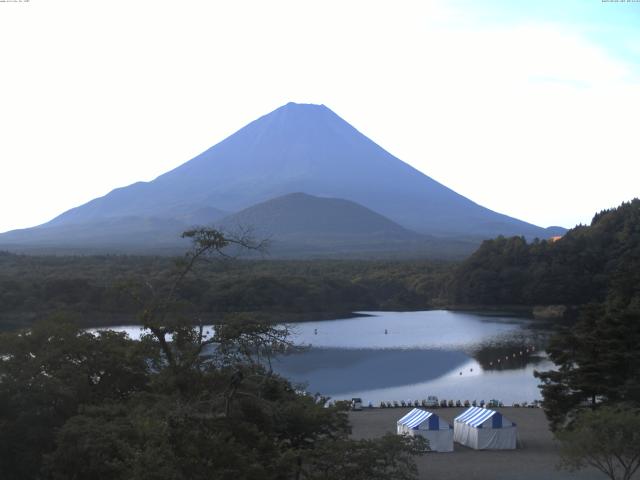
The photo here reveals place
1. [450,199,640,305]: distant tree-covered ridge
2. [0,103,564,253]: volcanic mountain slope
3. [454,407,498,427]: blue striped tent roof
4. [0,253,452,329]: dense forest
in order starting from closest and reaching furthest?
[454,407,498,427]: blue striped tent roof
[0,253,452,329]: dense forest
[450,199,640,305]: distant tree-covered ridge
[0,103,564,253]: volcanic mountain slope

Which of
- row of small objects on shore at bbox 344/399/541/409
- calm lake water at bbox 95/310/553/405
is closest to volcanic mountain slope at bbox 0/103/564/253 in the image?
calm lake water at bbox 95/310/553/405

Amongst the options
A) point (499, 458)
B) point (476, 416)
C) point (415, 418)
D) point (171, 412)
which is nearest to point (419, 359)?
point (476, 416)

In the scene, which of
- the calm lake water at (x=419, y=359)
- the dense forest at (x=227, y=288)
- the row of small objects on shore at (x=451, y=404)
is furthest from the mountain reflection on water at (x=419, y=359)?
the dense forest at (x=227, y=288)

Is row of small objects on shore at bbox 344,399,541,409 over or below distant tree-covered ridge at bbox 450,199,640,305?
below

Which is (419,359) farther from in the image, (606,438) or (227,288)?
(606,438)

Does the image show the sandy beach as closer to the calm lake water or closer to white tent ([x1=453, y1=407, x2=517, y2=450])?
white tent ([x1=453, y1=407, x2=517, y2=450])

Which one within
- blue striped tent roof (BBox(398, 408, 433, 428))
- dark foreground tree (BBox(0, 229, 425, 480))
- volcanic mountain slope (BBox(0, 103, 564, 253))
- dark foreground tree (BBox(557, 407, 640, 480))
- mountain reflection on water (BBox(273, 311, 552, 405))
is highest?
volcanic mountain slope (BBox(0, 103, 564, 253))

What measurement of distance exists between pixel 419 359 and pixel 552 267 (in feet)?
56.7

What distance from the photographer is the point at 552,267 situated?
130 ft

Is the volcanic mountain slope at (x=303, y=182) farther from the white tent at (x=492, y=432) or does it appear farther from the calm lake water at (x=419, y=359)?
the white tent at (x=492, y=432)

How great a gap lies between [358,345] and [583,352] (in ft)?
46.6

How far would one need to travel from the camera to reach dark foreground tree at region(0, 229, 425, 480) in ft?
19.5

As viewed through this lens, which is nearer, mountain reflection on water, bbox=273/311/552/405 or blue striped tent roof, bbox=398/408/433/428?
blue striped tent roof, bbox=398/408/433/428

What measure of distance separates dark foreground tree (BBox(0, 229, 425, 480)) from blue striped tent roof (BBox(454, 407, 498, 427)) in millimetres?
4690
